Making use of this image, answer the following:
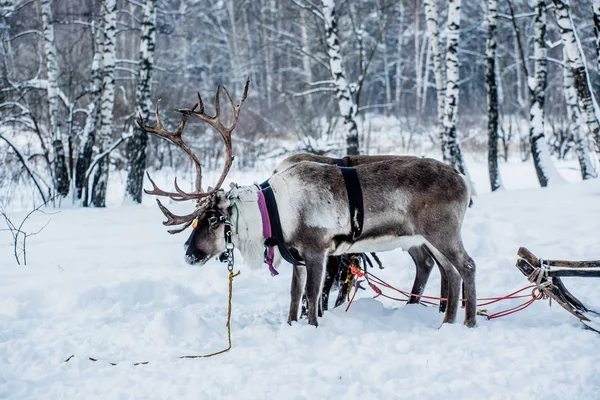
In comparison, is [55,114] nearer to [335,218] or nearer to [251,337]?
[335,218]

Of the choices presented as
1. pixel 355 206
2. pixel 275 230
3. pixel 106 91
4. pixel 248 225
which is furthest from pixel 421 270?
pixel 106 91

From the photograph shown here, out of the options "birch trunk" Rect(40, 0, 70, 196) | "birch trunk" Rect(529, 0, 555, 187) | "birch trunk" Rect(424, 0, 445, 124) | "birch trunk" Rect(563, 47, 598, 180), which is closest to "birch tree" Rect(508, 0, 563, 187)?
"birch trunk" Rect(529, 0, 555, 187)

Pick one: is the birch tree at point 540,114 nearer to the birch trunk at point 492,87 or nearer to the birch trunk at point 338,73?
the birch trunk at point 492,87

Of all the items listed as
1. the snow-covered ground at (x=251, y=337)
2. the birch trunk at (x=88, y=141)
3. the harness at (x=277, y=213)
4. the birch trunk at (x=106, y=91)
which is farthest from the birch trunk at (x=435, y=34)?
the harness at (x=277, y=213)

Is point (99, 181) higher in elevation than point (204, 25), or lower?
lower

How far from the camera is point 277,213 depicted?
4.05 m

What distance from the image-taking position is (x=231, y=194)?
4.11m

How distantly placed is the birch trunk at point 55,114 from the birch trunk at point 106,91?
1.76 ft

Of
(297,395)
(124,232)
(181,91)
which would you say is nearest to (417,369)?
(297,395)

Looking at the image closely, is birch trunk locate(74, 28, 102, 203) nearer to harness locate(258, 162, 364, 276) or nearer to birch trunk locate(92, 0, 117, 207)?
birch trunk locate(92, 0, 117, 207)

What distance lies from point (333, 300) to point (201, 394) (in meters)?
2.31

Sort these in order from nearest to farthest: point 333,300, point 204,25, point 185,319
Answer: point 185,319, point 333,300, point 204,25

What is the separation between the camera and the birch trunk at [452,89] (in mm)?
9719

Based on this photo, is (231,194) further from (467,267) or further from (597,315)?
(597,315)
